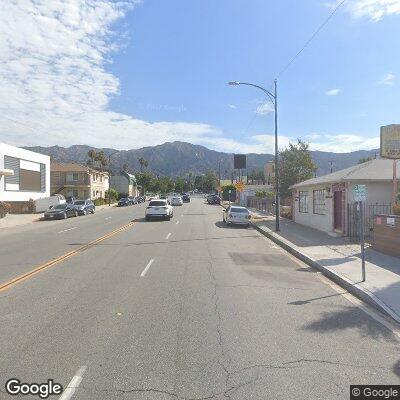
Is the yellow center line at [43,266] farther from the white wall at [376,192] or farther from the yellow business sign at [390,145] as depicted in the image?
the yellow business sign at [390,145]

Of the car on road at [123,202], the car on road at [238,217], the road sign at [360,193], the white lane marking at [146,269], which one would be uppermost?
the road sign at [360,193]

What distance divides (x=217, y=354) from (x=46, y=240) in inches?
688

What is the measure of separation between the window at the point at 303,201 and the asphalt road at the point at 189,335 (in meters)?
18.0

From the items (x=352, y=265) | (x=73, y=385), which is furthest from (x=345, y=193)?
(x=73, y=385)

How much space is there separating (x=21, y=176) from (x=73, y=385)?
176 feet

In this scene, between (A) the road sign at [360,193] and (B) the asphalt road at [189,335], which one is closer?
(B) the asphalt road at [189,335]

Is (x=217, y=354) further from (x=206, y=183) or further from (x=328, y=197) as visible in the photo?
(x=206, y=183)

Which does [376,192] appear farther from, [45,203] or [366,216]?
[45,203]

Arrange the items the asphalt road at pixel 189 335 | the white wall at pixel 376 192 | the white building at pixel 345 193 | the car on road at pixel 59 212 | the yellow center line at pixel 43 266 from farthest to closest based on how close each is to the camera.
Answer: the car on road at pixel 59 212
the white wall at pixel 376 192
the white building at pixel 345 193
the yellow center line at pixel 43 266
the asphalt road at pixel 189 335

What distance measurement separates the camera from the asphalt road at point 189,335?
5.32 meters

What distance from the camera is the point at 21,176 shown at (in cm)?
5519

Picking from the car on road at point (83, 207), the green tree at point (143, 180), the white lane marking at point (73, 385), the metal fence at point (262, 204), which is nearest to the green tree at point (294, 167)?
the metal fence at point (262, 204)

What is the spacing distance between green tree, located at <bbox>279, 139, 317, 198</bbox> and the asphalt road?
48.2 metres

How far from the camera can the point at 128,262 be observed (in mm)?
14586
